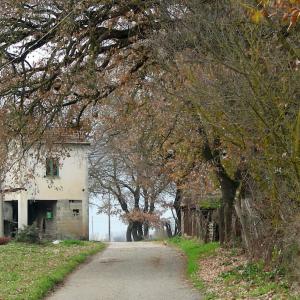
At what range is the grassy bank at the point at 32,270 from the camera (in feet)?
46.6

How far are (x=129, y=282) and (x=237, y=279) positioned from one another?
296 centimetres

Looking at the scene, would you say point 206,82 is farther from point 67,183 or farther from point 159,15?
point 67,183

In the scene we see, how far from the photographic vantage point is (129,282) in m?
16.0

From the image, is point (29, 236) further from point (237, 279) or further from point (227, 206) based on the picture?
point (237, 279)

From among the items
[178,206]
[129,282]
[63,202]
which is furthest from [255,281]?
[178,206]

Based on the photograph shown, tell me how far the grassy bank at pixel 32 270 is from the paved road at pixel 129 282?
1.25 feet

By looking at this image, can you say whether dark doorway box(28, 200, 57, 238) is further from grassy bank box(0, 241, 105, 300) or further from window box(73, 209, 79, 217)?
grassy bank box(0, 241, 105, 300)

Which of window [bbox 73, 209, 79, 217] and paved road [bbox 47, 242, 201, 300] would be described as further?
window [bbox 73, 209, 79, 217]

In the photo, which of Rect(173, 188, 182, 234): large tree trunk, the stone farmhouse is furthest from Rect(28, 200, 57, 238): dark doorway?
Rect(173, 188, 182, 234): large tree trunk

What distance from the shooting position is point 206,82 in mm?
11070

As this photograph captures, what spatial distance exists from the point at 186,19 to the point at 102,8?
3696mm

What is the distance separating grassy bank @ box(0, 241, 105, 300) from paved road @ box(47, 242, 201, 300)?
15.0 inches

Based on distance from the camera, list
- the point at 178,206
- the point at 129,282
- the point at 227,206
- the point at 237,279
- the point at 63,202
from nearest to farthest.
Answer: the point at 237,279
the point at 129,282
the point at 227,206
the point at 63,202
the point at 178,206

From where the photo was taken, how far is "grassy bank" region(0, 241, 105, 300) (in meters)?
14.2
